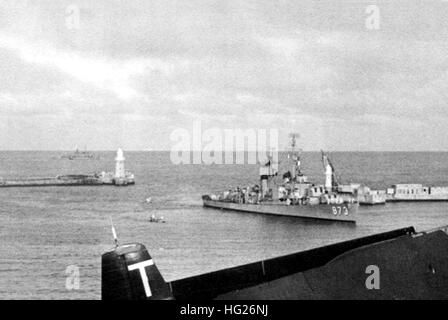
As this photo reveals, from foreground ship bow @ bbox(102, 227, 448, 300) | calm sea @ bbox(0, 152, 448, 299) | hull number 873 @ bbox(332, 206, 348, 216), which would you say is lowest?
calm sea @ bbox(0, 152, 448, 299)

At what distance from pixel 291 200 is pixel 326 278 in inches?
1959

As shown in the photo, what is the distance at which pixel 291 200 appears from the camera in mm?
59688

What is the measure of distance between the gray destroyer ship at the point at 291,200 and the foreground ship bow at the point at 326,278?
43.2m

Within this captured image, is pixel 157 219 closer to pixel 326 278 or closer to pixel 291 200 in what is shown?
pixel 291 200

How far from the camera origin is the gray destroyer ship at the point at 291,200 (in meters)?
55.0

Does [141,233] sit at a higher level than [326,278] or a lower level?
lower

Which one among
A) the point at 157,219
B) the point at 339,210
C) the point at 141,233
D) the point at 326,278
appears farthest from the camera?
the point at 339,210

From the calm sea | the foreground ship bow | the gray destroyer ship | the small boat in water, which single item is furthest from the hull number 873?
the foreground ship bow

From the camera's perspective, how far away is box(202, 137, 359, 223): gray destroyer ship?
180 ft

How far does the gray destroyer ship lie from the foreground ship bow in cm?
4323

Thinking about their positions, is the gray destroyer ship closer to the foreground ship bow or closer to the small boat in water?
the small boat in water

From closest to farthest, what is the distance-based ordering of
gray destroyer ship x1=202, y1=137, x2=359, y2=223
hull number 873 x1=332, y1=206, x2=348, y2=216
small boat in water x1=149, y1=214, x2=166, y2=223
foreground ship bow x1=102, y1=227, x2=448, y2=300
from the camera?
foreground ship bow x1=102, y1=227, x2=448, y2=300
small boat in water x1=149, y1=214, x2=166, y2=223
hull number 873 x1=332, y1=206, x2=348, y2=216
gray destroyer ship x1=202, y1=137, x2=359, y2=223

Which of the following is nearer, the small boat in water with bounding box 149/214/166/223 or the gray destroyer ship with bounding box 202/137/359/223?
the small boat in water with bounding box 149/214/166/223

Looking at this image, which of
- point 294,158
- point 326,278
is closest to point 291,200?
point 294,158
